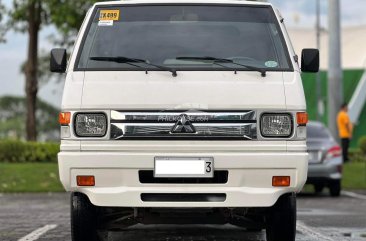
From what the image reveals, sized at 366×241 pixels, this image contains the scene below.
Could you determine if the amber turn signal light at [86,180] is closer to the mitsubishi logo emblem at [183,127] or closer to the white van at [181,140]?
the white van at [181,140]

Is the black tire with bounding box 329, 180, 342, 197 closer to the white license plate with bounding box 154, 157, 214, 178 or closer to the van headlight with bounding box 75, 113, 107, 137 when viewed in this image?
the white license plate with bounding box 154, 157, 214, 178

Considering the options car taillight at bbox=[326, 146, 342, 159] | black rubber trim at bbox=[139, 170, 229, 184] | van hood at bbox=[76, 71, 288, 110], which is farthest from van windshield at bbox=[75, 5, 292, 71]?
car taillight at bbox=[326, 146, 342, 159]

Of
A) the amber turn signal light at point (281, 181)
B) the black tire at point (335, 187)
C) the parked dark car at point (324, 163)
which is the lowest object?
the black tire at point (335, 187)

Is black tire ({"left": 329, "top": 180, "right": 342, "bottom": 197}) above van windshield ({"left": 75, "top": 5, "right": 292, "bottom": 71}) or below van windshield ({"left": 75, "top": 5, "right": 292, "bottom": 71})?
below

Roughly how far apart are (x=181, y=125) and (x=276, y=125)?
76 cm

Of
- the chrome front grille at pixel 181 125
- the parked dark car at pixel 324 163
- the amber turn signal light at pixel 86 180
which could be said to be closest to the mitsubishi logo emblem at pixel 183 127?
the chrome front grille at pixel 181 125

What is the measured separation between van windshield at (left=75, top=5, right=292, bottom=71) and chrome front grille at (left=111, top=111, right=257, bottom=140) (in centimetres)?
51

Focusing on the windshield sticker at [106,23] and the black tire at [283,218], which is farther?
the windshield sticker at [106,23]

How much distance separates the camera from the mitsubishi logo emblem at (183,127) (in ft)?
22.5

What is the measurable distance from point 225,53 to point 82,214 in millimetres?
1816

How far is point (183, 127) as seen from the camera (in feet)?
22.5

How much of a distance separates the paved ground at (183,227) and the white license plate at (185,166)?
192 centimetres

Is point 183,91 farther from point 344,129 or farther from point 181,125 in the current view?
point 344,129

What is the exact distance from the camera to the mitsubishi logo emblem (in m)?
6.87
